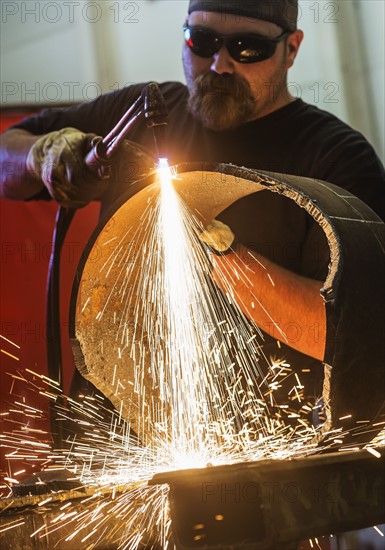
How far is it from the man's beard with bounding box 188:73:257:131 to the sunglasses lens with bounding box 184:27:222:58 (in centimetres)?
8

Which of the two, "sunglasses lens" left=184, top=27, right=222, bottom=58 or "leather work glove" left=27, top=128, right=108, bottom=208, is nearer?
"leather work glove" left=27, top=128, right=108, bottom=208

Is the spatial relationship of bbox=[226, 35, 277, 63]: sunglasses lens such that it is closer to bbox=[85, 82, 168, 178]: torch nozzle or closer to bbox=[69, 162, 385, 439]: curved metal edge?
bbox=[85, 82, 168, 178]: torch nozzle

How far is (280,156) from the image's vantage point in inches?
87.8

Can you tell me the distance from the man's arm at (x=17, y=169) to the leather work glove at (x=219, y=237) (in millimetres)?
751

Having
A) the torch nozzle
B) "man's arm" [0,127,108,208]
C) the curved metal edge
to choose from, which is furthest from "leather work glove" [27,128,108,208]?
the curved metal edge

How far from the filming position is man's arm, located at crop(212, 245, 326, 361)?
1.71 metres

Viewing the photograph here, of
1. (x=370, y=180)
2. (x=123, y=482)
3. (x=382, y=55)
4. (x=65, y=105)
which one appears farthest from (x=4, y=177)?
(x=382, y=55)

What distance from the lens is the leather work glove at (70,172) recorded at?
175cm

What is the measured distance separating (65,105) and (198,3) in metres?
0.89

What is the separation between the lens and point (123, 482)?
1266 mm

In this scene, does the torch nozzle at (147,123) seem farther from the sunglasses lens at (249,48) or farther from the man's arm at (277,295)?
the sunglasses lens at (249,48)

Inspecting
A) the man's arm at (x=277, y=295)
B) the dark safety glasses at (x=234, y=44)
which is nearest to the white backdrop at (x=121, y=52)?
the dark safety glasses at (x=234, y=44)

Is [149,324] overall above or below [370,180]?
below

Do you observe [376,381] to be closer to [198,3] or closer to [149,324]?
[149,324]
